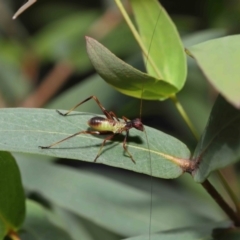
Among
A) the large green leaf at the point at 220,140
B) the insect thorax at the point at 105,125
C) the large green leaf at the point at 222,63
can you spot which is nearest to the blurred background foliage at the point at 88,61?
the insect thorax at the point at 105,125

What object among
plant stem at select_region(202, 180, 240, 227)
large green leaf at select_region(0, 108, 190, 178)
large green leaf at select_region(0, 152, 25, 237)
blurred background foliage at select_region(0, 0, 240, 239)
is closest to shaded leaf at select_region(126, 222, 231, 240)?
plant stem at select_region(202, 180, 240, 227)

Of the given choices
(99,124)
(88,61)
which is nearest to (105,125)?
(99,124)

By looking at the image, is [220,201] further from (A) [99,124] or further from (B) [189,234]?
(A) [99,124]

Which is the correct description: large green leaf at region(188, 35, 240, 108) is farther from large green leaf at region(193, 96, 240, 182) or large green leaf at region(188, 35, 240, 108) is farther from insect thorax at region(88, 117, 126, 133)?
insect thorax at region(88, 117, 126, 133)

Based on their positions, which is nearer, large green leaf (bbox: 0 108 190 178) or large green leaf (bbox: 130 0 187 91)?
large green leaf (bbox: 0 108 190 178)

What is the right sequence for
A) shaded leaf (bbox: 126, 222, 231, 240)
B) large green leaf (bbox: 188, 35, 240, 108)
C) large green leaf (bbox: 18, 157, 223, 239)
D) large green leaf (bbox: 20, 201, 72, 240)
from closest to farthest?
1. large green leaf (bbox: 188, 35, 240, 108)
2. shaded leaf (bbox: 126, 222, 231, 240)
3. large green leaf (bbox: 20, 201, 72, 240)
4. large green leaf (bbox: 18, 157, 223, 239)

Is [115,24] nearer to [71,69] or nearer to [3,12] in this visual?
→ [71,69]
